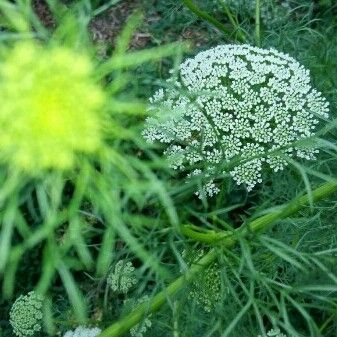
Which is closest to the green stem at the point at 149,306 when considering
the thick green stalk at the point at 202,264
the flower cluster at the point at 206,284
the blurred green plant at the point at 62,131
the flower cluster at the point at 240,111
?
the thick green stalk at the point at 202,264

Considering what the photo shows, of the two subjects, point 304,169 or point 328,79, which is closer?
point 304,169

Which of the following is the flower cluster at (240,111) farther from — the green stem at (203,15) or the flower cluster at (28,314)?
the flower cluster at (28,314)

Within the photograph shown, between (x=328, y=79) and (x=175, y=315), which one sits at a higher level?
(x=175, y=315)

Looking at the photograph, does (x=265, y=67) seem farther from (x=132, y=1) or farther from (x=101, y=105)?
(x=132, y=1)

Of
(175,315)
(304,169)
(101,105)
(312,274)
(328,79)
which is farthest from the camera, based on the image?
(328,79)

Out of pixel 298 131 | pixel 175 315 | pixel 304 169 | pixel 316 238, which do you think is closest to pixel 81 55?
pixel 304 169

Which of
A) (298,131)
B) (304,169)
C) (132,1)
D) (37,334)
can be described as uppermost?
(304,169)

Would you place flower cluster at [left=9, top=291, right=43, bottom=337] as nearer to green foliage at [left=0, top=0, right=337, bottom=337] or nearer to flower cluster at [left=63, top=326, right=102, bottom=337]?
green foliage at [left=0, top=0, right=337, bottom=337]
